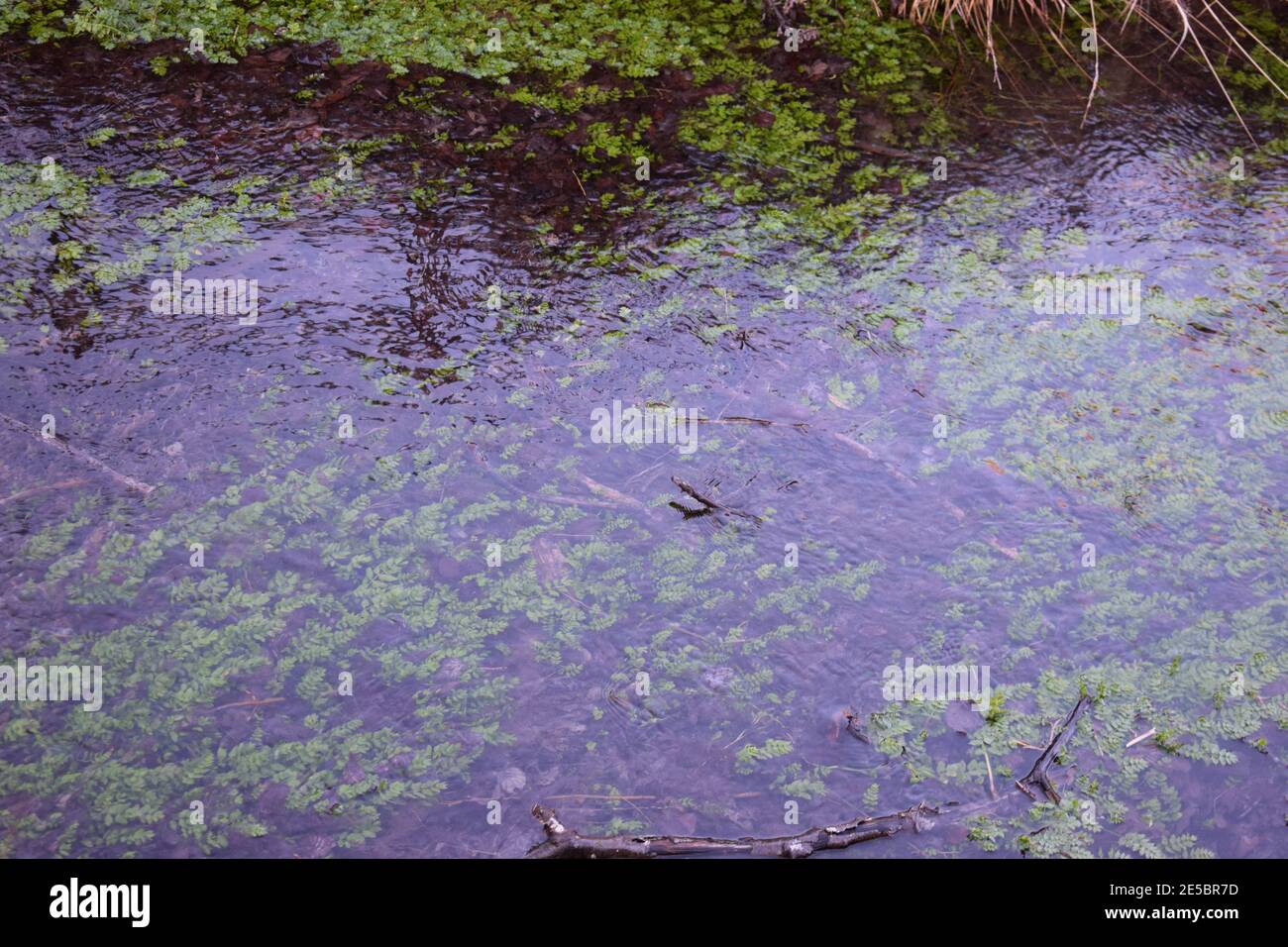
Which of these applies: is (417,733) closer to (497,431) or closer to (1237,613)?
(497,431)

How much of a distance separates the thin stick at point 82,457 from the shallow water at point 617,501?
43mm

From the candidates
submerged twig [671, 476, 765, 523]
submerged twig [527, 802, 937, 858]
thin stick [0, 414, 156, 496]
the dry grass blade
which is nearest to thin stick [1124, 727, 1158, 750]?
submerged twig [527, 802, 937, 858]

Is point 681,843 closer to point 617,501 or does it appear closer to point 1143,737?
point 617,501

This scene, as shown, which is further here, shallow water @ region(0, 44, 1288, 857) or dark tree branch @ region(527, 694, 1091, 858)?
shallow water @ region(0, 44, 1288, 857)

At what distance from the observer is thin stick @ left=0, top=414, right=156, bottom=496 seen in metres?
2.89

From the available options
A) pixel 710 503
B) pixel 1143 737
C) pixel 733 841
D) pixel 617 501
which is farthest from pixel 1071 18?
pixel 733 841

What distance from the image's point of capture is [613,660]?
259 cm

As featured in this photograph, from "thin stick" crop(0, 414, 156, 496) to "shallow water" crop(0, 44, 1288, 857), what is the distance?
0.14 feet

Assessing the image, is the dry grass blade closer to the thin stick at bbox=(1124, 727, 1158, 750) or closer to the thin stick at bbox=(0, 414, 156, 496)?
the thin stick at bbox=(1124, 727, 1158, 750)

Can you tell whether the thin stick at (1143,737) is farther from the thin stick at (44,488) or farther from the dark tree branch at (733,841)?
the thin stick at (44,488)

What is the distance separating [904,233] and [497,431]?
170 centimetres

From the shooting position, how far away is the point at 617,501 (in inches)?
116

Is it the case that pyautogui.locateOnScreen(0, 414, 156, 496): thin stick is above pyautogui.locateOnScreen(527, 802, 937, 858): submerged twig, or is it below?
above
